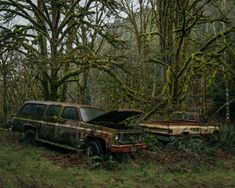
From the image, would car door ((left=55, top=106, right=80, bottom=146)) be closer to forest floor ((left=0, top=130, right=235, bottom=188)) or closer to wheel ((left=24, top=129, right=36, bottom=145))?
forest floor ((left=0, top=130, right=235, bottom=188))

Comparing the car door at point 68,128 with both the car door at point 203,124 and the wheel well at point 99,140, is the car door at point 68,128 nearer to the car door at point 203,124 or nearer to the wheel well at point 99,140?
the wheel well at point 99,140

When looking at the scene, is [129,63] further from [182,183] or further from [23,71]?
[23,71]

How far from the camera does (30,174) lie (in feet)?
30.1

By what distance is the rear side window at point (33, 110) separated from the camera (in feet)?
48.2

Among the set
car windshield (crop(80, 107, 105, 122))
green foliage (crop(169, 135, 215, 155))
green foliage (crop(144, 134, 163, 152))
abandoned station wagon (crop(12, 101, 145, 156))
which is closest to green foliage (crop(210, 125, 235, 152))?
green foliage (crop(169, 135, 215, 155))

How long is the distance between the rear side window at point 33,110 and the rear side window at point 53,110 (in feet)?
1.24

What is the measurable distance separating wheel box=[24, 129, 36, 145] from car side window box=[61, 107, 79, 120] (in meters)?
1.72

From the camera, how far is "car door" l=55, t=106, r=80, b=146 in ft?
42.4

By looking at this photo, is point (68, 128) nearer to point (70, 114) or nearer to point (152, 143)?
point (70, 114)

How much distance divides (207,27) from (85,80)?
1791 centimetres

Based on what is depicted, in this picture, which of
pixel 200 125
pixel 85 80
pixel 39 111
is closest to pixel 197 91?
pixel 85 80

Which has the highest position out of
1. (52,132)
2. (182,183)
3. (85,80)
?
→ (85,80)

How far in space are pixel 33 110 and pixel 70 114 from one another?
2.21 meters

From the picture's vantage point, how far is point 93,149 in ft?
40.6
